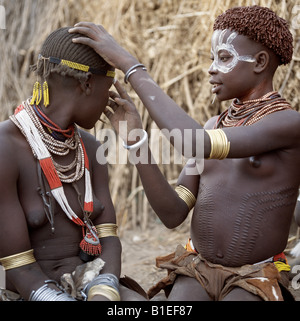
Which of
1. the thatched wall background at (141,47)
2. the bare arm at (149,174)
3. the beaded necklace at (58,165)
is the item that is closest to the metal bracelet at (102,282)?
the beaded necklace at (58,165)

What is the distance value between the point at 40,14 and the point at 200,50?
2270mm

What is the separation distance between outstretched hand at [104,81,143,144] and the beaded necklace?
23 centimetres

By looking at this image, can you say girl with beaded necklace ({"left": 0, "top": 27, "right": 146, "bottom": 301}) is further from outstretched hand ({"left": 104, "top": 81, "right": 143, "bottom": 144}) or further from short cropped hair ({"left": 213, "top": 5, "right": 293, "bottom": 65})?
short cropped hair ({"left": 213, "top": 5, "right": 293, "bottom": 65})

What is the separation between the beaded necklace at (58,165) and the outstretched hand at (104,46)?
42 cm

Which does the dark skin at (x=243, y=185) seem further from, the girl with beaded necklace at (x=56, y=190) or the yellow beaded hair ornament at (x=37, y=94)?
the yellow beaded hair ornament at (x=37, y=94)

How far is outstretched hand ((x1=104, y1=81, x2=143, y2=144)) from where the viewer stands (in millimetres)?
2311

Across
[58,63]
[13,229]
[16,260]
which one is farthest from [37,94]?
[16,260]

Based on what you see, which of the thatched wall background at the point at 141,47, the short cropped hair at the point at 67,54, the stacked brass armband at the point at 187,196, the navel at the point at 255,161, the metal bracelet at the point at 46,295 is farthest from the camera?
the thatched wall background at the point at 141,47

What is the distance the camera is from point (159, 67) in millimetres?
5117

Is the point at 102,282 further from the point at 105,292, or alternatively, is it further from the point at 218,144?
the point at 218,144

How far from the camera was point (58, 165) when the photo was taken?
2.31 meters

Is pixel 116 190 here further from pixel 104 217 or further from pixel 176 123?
pixel 176 123

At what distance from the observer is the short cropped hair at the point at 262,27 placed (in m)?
2.38
